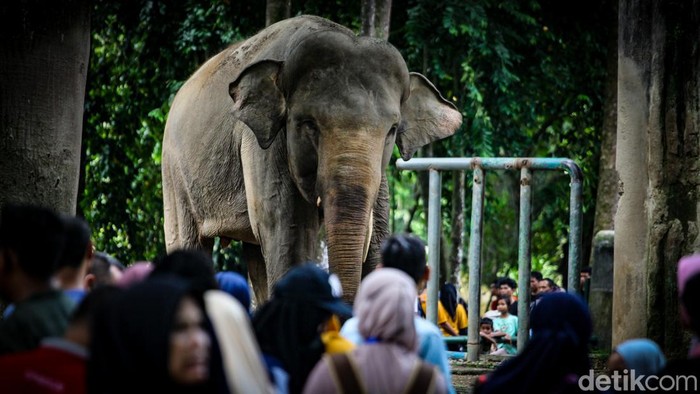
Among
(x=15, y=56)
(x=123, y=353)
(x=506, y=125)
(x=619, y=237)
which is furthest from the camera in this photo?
(x=506, y=125)

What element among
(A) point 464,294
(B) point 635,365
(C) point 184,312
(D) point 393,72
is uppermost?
(D) point 393,72

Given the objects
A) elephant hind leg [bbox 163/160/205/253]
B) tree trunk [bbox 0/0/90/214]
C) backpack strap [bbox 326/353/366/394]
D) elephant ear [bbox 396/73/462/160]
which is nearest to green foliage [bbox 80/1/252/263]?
elephant hind leg [bbox 163/160/205/253]

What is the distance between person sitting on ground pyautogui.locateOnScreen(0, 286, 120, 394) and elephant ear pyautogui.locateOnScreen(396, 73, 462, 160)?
19.7ft

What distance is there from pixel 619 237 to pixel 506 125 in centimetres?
959

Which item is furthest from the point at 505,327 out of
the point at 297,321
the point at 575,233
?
the point at 297,321

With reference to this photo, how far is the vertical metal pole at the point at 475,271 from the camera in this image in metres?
11.6

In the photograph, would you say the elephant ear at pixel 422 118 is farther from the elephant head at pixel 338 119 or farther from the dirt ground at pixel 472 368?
the dirt ground at pixel 472 368

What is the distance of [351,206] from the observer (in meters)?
9.55

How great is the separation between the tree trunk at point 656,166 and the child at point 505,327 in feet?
13.6

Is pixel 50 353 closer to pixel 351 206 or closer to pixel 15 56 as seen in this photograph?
pixel 15 56

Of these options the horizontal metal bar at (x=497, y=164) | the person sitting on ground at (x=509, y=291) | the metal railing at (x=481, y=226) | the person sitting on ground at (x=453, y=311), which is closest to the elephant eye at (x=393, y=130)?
the horizontal metal bar at (x=497, y=164)

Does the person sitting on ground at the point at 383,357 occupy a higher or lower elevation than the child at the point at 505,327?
higher

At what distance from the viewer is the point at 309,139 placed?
1003cm

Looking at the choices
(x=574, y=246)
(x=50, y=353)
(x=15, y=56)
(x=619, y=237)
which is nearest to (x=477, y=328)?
(x=574, y=246)
